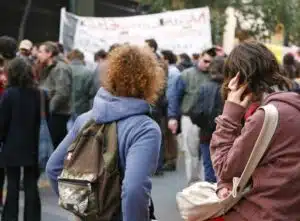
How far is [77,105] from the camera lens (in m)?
10.5

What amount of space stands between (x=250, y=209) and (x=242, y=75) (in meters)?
0.60

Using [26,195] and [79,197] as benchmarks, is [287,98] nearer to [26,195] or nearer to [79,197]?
[79,197]

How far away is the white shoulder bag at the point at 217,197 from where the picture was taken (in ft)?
9.78

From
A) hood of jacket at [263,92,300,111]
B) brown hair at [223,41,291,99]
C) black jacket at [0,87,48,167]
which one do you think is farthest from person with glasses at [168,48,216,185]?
hood of jacket at [263,92,300,111]

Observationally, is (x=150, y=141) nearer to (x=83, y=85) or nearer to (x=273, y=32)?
(x=83, y=85)

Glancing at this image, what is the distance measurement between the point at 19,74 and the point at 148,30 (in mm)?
8745

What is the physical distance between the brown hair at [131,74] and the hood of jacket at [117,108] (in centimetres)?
4

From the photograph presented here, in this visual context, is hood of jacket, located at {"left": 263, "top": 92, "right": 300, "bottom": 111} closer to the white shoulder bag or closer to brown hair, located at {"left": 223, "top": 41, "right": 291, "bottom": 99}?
the white shoulder bag

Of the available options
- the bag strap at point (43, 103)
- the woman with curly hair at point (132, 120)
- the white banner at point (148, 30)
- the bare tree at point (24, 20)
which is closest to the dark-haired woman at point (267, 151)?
the woman with curly hair at point (132, 120)

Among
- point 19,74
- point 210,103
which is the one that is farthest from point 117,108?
point 210,103

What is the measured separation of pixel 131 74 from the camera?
3.68m

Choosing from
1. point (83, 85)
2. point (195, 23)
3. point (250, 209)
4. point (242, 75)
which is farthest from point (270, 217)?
point (195, 23)

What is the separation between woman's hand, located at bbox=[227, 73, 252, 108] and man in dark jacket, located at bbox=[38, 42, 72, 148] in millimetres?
6098

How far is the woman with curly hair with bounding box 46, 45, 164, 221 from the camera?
3436 mm
